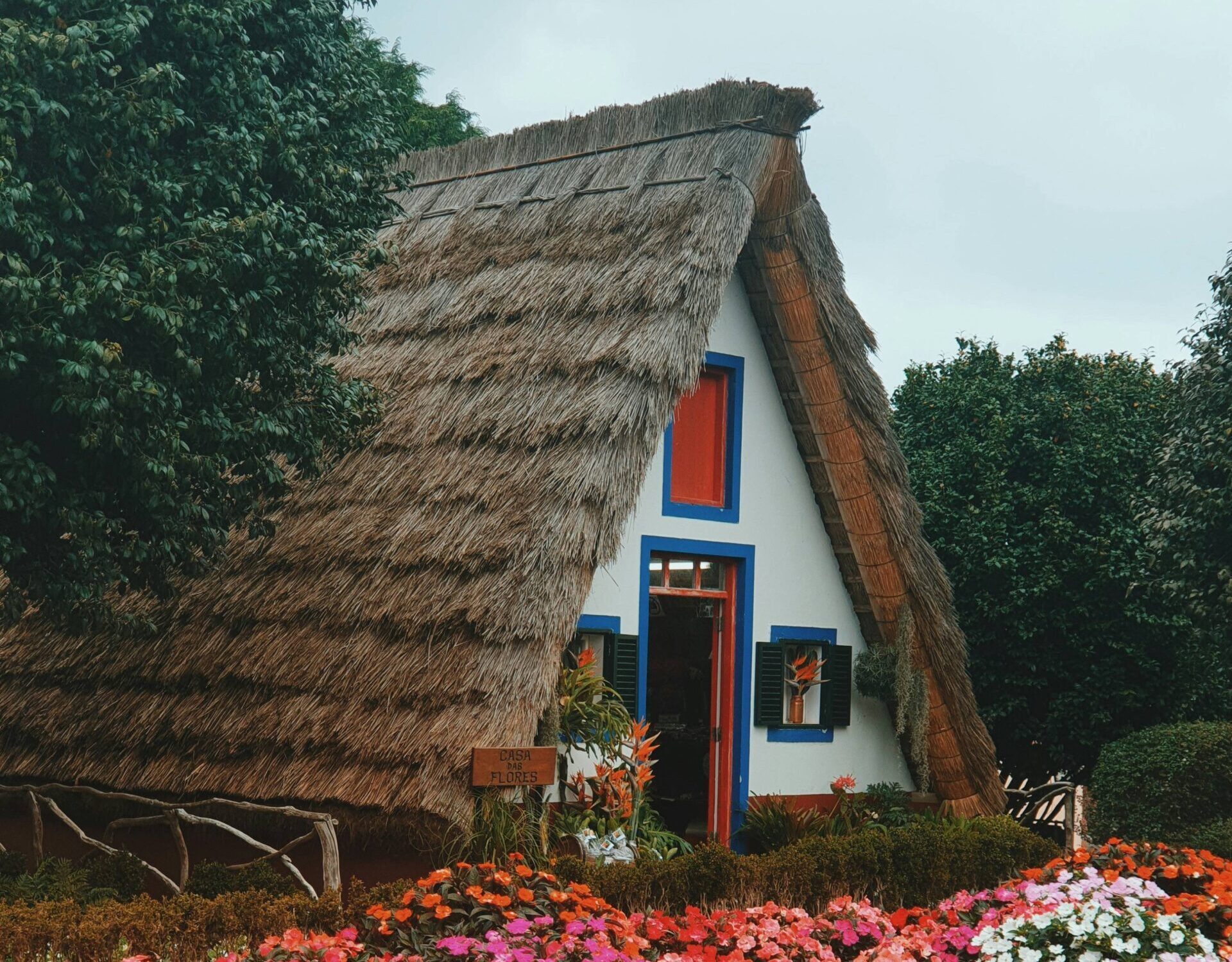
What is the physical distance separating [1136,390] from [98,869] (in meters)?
13.4

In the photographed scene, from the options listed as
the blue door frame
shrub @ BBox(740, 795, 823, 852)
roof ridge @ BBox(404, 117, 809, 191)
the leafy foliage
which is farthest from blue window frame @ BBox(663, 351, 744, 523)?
shrub @ BBox(740, 795, 823, 852)

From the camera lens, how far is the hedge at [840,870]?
28.2 feet

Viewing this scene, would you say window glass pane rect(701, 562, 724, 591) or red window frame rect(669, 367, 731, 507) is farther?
window glass pane rect(701, 562, 724, 591)

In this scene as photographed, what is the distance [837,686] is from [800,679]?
575mm

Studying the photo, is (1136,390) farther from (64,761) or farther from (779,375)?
(64,761)

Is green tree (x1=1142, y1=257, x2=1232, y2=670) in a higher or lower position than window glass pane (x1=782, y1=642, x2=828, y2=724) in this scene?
higher

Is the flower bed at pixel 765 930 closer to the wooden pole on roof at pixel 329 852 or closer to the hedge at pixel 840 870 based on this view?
the wooden pole on roof at pixel 329 852

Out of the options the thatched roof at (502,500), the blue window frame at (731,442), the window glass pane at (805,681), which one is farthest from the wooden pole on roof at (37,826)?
the window glass pane at (805,681)

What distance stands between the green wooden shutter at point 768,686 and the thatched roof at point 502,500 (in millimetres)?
1233

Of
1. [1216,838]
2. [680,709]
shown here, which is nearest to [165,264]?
[680,709]

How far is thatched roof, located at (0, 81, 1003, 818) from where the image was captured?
9.59 meters

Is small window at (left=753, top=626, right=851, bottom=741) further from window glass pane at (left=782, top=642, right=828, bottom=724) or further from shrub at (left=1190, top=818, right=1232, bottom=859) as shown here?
shrub at (left=1190, top=818, right=1232, bottom=859)

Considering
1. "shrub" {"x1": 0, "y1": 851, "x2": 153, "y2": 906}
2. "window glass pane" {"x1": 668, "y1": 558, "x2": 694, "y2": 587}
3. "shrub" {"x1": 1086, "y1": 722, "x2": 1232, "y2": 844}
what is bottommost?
"shrub" {"x1": 0, "y1": 851, "x2": 153, "y2": 906}

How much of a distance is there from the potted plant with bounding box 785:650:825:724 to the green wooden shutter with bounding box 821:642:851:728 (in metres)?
0.14
